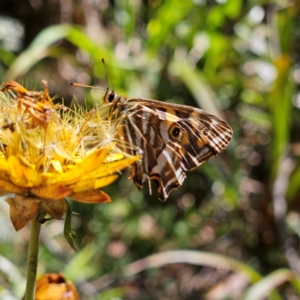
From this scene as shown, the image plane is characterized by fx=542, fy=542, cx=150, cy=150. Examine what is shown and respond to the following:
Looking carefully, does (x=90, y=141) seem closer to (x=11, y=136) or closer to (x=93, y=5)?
(x=11, y=136)

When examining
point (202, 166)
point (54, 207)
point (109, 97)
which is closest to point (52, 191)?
point (54, 207)

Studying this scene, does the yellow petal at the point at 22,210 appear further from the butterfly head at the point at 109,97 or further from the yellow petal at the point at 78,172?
the butterfly head at the point at 109,97

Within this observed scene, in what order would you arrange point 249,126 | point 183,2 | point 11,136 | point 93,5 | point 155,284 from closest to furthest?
point 11,136
point 155,284
point 183,2
point 249,126
point 93,5

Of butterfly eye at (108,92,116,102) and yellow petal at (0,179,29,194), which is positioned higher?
yellow petal at (0,179,29,194)

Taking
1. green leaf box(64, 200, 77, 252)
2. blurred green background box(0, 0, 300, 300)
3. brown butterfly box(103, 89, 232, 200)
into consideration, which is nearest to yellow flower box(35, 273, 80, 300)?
green leaf box(64, 200, 77, 252)

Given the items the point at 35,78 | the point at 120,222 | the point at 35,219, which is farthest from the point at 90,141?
the point at 35,78

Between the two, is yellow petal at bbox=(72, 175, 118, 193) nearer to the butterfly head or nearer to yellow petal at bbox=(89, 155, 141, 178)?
yellow petal at bbox=(89, 155, 141, 178)

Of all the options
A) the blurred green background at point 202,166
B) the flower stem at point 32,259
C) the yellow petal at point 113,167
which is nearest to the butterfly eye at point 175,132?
the yellow petal at point 113,167
